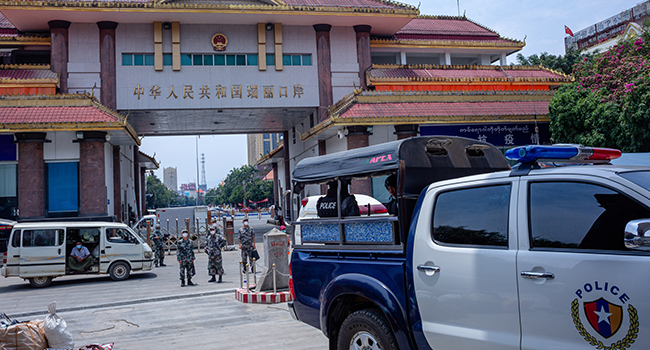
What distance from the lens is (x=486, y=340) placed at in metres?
3.64

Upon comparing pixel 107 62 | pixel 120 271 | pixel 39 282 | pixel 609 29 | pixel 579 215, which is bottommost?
pixel 39 282

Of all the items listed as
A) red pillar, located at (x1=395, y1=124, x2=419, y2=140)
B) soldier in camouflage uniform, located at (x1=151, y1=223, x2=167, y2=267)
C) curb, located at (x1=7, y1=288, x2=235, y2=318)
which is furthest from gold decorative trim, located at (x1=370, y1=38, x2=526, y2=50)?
curb, located at (x1=7, y1=288, x2=235, y2=318)

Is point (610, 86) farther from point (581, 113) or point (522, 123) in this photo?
point (522, 123)

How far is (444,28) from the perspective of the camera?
36875 mm

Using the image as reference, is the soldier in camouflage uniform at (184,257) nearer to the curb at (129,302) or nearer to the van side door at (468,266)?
the curb at (129,302)

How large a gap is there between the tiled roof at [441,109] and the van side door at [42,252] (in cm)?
1306

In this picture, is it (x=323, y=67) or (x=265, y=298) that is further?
(x=323, y=67)

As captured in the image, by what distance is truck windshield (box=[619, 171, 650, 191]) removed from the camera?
307 cm

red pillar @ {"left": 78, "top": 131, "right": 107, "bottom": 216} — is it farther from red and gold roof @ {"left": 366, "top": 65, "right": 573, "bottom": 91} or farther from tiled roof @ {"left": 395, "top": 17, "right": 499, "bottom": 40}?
tiled roof @ {"left": 395, "top": 17, "right": 499, "bottom": 40}

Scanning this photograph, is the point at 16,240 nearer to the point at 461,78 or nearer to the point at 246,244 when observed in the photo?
the point at 246,244

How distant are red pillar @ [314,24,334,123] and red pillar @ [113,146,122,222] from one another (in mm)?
12073

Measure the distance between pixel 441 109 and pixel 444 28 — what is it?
46.8 feet

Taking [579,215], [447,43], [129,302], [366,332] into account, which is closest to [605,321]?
[579,215]

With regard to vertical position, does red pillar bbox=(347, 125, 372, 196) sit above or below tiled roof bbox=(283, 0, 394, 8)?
below
